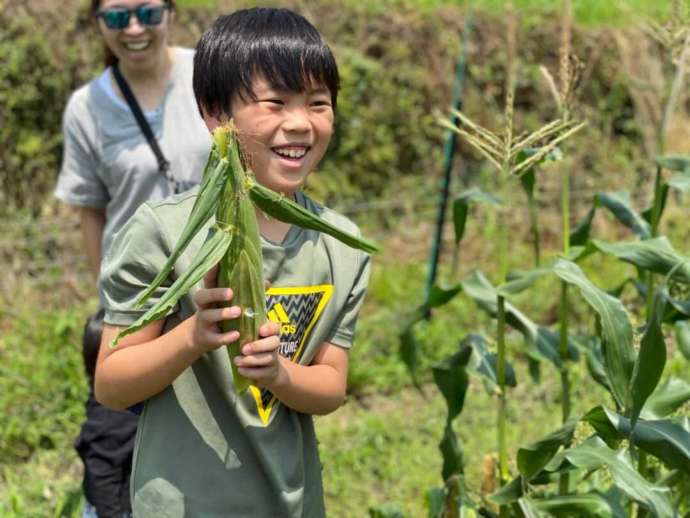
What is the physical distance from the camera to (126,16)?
2.95 m

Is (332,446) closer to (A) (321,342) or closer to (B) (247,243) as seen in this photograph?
(A) (321,342)

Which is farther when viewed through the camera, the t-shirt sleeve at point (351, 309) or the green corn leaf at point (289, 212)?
the t-shirt sleeve at point (351, 309)

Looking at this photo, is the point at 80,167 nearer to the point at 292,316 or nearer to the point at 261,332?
the point at 292,316

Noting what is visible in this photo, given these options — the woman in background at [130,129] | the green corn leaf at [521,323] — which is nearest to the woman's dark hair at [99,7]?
the woman in background at [130,129]

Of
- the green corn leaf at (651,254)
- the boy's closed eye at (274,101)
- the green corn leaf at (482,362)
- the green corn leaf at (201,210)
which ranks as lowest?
the green corn leaf at (482,362)

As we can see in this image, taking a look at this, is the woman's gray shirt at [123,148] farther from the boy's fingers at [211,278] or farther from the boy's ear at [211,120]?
the boy's fingers at [211,278]

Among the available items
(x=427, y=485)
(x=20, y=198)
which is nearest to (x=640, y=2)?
(x=20, y=198)

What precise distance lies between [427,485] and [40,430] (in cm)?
145

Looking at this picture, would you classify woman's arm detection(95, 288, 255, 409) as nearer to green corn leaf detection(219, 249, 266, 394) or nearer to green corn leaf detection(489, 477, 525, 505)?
green corn leaf detection(219, 249, 266, 394)

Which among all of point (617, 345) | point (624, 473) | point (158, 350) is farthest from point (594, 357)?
point (158, 350)

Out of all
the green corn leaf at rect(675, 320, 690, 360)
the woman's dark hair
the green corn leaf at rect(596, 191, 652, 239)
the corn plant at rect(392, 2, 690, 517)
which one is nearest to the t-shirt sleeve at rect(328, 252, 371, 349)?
the corn plant at rect(392, 2, 690, 517)

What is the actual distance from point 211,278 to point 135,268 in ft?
0.49

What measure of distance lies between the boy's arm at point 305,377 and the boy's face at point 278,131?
0.94ft

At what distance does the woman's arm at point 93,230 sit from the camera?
10.2 feet
